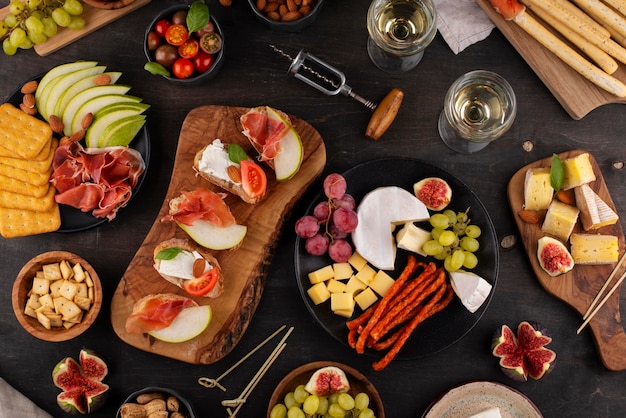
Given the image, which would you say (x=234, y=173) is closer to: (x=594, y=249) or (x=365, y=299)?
(x=365, y=299)

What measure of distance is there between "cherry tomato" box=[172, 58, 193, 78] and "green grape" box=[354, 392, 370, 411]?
1.25 meters

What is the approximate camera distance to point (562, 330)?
84.6 inches

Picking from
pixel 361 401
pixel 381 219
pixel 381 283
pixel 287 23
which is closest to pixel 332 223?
pixel 381 219

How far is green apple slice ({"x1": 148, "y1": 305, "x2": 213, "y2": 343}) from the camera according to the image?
1978 millimetres

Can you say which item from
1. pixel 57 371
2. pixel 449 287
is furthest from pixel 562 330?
pixel 57 371

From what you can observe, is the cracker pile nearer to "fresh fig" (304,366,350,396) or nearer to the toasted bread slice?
the toasted bread slice

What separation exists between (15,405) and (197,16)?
1490 mm

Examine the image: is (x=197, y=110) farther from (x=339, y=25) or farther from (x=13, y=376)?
(x=13, y=376)

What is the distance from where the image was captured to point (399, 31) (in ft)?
6.95

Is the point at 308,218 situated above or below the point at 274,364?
above

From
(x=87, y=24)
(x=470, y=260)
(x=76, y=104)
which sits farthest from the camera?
(x=87, y=24)

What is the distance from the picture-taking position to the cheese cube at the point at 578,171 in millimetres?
2051

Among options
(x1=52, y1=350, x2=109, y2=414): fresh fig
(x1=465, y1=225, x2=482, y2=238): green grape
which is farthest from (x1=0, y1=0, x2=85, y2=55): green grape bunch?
(x1=465, y1=225, x2=482, y2=238): green grape

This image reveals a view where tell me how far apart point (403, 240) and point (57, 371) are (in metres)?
1.28
